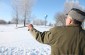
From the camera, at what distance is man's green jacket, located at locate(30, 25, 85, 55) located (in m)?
2.75

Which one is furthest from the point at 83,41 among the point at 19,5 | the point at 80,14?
the point at 19,5

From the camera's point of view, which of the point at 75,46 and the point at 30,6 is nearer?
the point at 75,46

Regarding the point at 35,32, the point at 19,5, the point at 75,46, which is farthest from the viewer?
the point at 19,5

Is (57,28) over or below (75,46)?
over

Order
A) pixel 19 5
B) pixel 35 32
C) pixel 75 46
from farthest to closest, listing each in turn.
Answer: pixel 19 5 < pixel 35 32 < pixel 75 46

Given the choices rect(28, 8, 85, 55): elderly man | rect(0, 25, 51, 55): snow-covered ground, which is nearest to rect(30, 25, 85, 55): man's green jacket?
rect(28, 8, 85, 55): elderly man

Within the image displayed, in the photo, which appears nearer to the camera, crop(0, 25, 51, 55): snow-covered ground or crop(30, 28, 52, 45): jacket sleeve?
crop(30, 28, 52, 45): jacket sleeve

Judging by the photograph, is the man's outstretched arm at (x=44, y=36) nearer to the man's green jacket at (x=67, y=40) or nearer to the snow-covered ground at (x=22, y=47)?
the man's green jacket at (x=67, y=40)

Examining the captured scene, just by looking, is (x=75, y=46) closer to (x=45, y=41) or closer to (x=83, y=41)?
(x=83, y=41)

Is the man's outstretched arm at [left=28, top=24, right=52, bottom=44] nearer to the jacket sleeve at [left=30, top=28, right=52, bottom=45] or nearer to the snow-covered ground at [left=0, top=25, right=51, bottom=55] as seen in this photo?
the jacket sleeve at [left=30, top=28, right=52, bottom=45]

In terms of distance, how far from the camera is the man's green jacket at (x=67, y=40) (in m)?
2.75

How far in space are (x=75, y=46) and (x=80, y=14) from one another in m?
0.42

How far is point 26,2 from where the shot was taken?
1775 inches

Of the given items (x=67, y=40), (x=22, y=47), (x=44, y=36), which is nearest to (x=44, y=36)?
(x=44, y=36)
